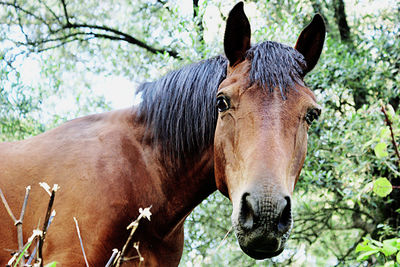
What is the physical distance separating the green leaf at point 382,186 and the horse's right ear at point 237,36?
1178 mm

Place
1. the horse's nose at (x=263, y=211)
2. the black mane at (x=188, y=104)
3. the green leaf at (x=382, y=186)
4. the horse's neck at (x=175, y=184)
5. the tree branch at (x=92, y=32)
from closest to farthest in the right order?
1. the horse's nose at (x=263, y=211)
2. the green leaf at (x=382, y=186)
3. the black mane at (x=188, y=104)
4. the horse's neck at (x=175, y=184)
5. the tree branch at (x=92, y=32)

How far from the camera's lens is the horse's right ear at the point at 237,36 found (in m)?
2.65

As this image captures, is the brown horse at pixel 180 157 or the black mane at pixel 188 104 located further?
the black mane at pixel 188 104

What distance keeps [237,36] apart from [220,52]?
→ 2949 millimetres

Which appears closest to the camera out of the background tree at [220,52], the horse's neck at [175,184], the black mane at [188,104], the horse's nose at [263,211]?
the horse's nose at [263,211]

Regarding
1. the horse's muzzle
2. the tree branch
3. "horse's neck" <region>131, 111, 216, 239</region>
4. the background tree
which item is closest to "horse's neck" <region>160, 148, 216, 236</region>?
"horse's neck" <region>131, 111, 216, 239</region>

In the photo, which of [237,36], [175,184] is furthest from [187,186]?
[237,36]

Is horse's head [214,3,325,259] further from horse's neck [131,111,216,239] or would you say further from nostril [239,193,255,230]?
horse's neck [131,111,216,239]

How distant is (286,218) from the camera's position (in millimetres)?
1872

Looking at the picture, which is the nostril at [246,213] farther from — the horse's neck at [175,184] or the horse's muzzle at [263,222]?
the horse's neck at [175,184]

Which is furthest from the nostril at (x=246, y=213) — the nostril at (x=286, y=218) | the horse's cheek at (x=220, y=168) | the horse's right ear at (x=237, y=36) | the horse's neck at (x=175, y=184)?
the horse's right ear at (x=237, y=36)

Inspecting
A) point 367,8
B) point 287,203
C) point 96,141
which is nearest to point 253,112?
point 287,203

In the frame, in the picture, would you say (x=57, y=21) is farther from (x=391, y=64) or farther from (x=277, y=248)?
(x=277, y=248)

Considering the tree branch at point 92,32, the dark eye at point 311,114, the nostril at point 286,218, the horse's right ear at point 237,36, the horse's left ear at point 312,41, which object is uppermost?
the tree branch at point 92,32
